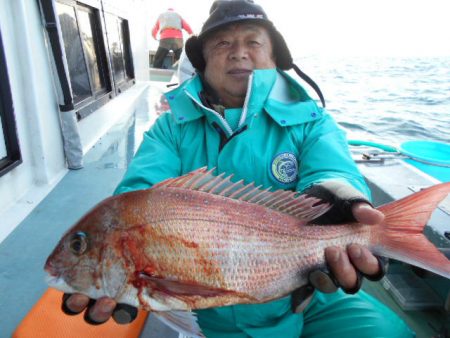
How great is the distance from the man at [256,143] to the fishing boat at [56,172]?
642 mm

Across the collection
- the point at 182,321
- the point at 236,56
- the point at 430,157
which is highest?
the point at 236,56

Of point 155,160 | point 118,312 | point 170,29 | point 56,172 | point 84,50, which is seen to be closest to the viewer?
point 118,312

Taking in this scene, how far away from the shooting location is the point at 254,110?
2.13 meters

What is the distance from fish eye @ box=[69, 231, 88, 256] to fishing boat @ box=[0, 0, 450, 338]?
2.63 ft

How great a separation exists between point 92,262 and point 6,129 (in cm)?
232

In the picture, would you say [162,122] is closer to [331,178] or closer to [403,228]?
[331,178]

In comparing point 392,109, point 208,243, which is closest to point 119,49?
point 208,243

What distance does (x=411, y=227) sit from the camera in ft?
4.75

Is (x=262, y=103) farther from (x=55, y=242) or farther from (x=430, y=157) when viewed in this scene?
(x=430, y=157)

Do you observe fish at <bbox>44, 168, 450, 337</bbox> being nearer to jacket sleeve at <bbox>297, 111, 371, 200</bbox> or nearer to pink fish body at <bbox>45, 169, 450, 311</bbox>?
pink fish body at <bbox>45, 169, 450, 311</bbox>

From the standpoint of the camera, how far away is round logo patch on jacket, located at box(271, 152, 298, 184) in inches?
81.4

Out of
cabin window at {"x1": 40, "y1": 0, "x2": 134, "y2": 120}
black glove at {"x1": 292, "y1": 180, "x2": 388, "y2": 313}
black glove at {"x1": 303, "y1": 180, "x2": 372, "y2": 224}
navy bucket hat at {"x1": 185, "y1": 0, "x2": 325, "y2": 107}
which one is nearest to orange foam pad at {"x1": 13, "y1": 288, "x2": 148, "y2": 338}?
black glove at {"x1": 292, "y1": 180, "x2": 388, "y2": 313}

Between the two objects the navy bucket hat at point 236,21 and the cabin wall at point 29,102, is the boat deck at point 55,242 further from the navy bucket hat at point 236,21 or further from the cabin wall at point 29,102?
the navy bucket hat at point 236,21

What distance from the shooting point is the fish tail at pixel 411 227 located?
1.40 metres
